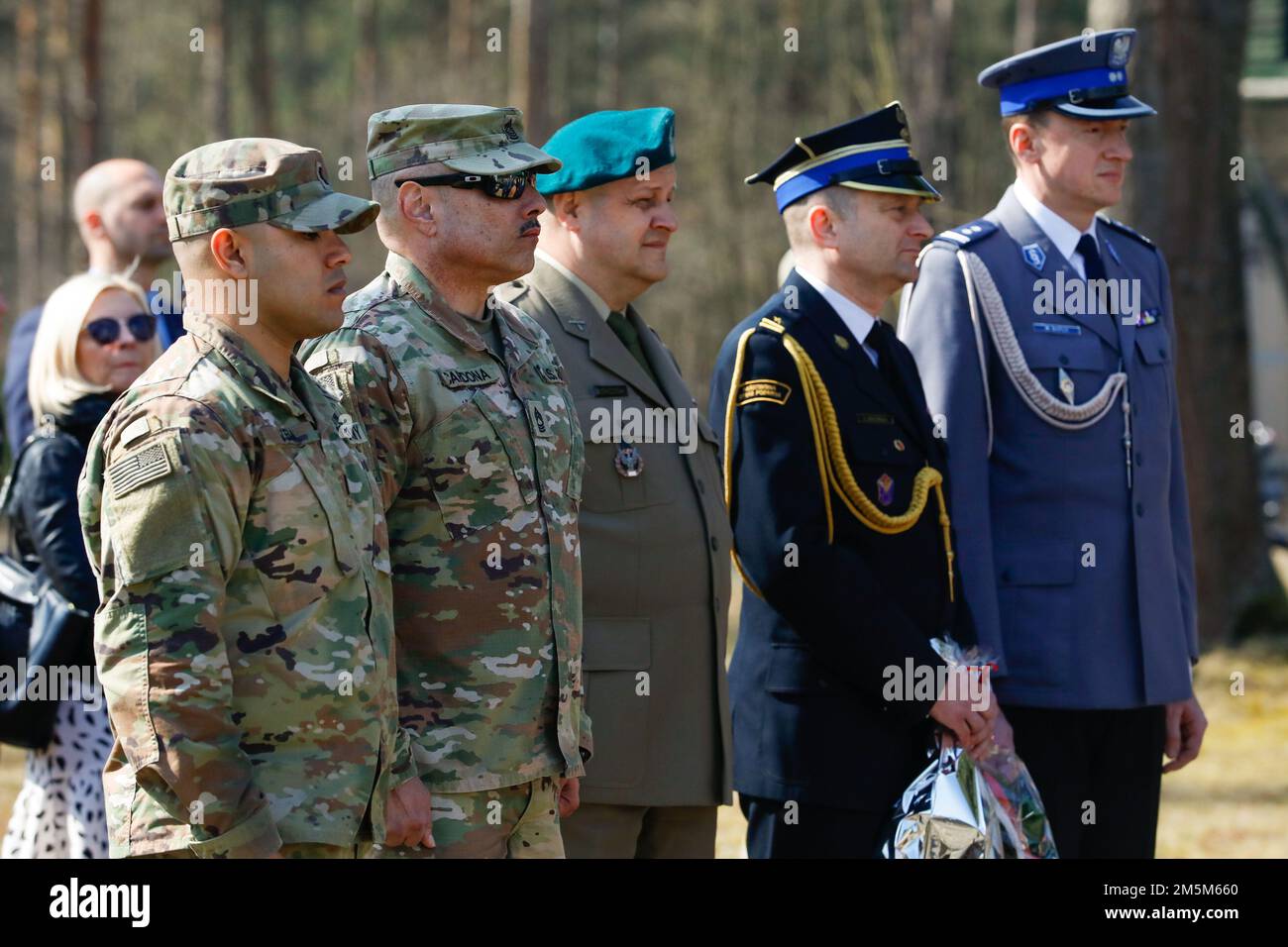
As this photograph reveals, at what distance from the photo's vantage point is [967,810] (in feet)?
11.8

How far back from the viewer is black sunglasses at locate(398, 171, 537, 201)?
10.5 feet

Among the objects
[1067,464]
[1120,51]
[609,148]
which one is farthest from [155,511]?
[1120,51]

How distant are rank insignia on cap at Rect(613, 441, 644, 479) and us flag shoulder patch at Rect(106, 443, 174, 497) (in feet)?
4.15

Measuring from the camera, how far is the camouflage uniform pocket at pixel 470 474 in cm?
308

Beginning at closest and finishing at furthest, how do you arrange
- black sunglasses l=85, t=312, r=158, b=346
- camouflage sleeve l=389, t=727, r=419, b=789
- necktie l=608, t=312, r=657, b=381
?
1. camouflage sleeve l=389, t=727, r=419, b=789
2. necktie l=608, t=312, r=657, b=381
3. black sunglasses l=85, t=312, r=158, b=346

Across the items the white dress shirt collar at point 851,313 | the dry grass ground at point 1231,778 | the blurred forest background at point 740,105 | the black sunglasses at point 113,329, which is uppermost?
the blurred forest background at point 740,105

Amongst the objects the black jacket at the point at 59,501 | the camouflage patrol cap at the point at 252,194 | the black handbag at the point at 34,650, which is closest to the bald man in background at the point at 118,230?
the black jacket at the point at 59,501

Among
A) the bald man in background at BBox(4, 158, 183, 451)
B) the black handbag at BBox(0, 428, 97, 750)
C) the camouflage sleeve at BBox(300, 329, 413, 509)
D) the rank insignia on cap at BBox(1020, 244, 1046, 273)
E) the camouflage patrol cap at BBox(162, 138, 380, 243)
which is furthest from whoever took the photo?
the bald man in background at BBox(4, 158, 183, 451)

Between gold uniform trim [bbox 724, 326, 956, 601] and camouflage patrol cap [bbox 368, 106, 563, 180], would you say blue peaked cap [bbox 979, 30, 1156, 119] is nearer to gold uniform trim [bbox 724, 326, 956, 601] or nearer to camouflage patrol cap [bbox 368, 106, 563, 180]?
gold uniform trim [bbox 724, 326, 956, 601]

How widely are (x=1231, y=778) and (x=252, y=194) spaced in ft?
18.3

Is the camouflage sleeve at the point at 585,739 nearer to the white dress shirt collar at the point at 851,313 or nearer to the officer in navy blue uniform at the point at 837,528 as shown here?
the officer in navy blue uniform at the point at 837,528

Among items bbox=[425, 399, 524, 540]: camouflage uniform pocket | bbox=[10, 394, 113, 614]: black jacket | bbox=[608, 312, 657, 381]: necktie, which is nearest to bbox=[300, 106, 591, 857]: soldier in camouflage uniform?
bbox=[425, 399, 524, 540]: camouflage uniform pocket

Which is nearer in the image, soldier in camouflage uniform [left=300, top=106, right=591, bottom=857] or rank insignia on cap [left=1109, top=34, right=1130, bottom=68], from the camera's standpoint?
soldier in camouflage uniform [left=300, top=106, right=591, bottom=857]

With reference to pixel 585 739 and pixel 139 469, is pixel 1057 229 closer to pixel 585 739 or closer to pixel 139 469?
pixel 585 739
